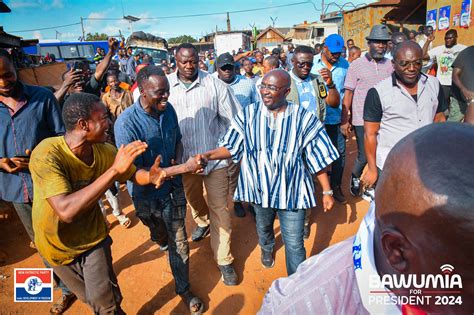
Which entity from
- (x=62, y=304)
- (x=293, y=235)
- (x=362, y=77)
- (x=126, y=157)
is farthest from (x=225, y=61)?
(x=62, y=304)

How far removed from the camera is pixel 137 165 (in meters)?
2.40

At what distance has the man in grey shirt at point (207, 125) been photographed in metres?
3.05

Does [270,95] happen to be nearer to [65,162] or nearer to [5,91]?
[65,162]

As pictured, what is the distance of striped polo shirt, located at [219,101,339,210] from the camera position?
8.04 ft

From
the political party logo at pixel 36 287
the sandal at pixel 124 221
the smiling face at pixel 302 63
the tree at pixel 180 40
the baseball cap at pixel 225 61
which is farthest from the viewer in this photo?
the tree at pixel 180 40

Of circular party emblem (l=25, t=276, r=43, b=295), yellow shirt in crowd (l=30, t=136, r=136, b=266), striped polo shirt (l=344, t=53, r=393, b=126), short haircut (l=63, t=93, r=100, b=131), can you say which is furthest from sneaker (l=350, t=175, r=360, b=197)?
circular party emblem (l=25, t=276, r=43, b=295)

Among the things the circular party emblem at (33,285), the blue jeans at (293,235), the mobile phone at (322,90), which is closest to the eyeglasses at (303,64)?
the mobile phone at (322,90)

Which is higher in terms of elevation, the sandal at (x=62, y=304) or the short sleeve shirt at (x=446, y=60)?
the short sleeve shirt at (x=446, y=60)

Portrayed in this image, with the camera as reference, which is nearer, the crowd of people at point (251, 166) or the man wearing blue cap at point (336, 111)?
the crowd of people at point (251, 166)

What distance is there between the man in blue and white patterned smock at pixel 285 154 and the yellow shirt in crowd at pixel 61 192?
948 mm

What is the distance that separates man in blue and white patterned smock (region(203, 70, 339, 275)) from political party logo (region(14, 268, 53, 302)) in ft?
6.82

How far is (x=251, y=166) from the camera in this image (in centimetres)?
260

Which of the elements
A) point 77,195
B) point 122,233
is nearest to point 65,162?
point 77,195

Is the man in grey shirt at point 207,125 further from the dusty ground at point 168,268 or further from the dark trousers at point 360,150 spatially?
the dark trousers at point 360,150
